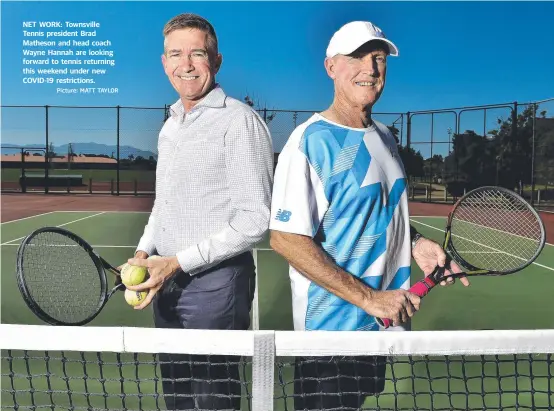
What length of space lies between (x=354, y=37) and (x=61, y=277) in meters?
1.46

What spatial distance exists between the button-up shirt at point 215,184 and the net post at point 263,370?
1.12ft

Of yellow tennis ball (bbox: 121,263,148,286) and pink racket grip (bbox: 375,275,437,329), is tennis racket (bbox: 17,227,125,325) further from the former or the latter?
pink racket grip (bbox: 375,275,437,329)

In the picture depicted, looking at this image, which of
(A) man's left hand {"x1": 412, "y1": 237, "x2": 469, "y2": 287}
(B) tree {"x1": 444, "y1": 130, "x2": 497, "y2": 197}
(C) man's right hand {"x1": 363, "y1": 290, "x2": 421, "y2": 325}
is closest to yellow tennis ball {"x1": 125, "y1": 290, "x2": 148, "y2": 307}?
(C) man's right hand {"x1": 363, "y1": 290, "x2": 421, "y2": 325}

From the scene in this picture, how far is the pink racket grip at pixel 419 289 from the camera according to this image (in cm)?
137

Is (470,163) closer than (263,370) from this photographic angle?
No

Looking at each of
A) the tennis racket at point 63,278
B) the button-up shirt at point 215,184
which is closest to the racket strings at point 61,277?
the tennis racket at point 63,278

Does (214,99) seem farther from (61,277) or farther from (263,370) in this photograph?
(61,277)

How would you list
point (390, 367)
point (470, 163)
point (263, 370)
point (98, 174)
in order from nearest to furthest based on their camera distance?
point (263, 370)
point (390, 367)
point (470, 163)
point (98, 174)

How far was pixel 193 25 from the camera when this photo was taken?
5.14ft

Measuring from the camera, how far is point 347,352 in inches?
48.2

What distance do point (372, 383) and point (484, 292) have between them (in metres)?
3.63

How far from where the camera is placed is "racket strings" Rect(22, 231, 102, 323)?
181 centimetres

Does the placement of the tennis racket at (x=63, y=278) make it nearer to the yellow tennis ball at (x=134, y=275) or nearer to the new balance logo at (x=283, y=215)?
the yellow tennis ball at (x=134, y=275)

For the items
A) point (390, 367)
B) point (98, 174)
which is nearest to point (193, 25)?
point (390, 367)
